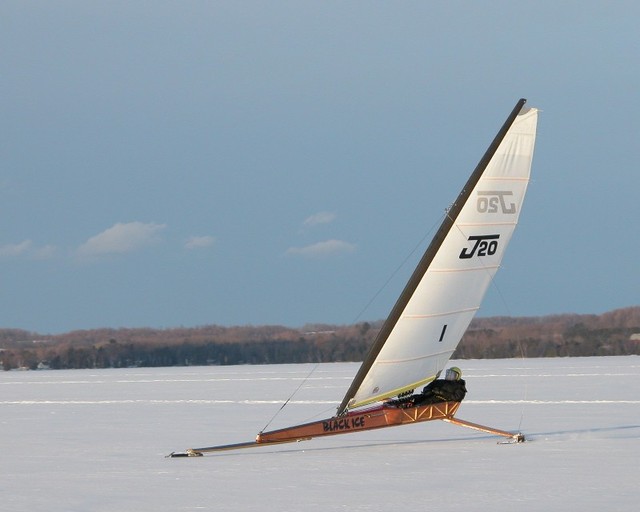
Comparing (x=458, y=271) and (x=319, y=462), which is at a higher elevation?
(x=458, y=271)

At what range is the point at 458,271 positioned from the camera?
11766 mm

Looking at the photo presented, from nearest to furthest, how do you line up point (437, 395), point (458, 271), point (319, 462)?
point (319, 462) < point (458, 271) < point (437, 395)

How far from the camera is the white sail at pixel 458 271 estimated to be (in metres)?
11.6

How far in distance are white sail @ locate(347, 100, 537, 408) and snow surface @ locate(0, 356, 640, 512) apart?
2.57 feet

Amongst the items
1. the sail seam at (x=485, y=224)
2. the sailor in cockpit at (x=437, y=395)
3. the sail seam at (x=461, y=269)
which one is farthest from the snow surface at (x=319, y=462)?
the sail seam at (x=485, y=224)

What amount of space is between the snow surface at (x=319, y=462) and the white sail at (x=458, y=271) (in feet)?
2.57

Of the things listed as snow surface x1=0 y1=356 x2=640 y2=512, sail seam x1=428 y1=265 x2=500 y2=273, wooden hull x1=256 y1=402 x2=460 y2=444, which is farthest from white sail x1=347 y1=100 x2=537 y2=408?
snow surface x1=0 y1=356 x2=640 y2=512

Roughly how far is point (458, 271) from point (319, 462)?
2.35 m

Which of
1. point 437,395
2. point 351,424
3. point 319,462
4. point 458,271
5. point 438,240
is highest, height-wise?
point 438,240

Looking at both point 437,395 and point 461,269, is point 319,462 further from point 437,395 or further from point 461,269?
point 461,269

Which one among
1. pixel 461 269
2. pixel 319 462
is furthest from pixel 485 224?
pixel 319 462

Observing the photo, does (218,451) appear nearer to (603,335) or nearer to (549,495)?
(549,495)

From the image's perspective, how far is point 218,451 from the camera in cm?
1190

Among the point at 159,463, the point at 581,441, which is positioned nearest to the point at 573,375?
the point at 581,441
